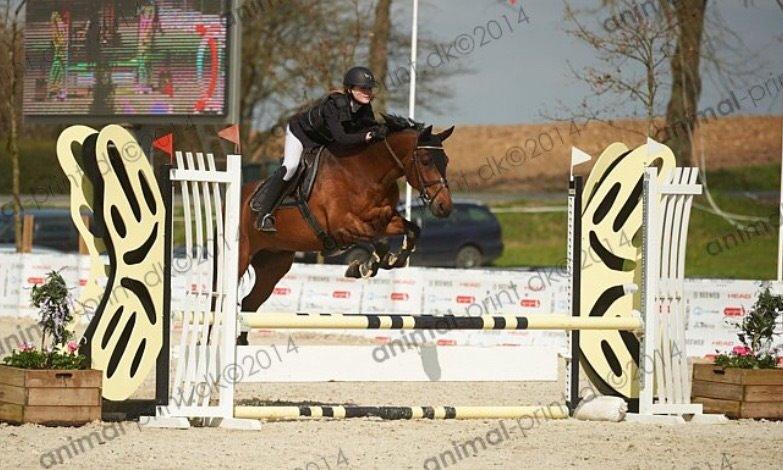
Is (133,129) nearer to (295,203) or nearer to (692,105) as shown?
(295,203)

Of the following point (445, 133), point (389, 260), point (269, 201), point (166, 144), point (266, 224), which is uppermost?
point (445, 133)

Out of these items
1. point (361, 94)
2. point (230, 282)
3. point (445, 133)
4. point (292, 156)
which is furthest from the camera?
point (292, 156)

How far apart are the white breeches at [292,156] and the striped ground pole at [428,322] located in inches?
65.7

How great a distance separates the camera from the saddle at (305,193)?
802 centimetres

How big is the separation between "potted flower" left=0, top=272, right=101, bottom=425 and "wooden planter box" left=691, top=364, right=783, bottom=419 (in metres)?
3.80

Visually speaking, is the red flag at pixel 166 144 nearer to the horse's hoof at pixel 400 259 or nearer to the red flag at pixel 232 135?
the red flag at pixel 232 135

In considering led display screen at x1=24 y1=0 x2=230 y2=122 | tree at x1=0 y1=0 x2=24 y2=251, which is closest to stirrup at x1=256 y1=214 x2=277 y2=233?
led display screen at x1=24 y1=0 x2=230 y2=122

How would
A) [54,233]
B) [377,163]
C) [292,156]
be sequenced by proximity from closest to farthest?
[377,163]
[292,156]
[54,233]

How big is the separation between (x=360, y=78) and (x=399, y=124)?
473 millimetres

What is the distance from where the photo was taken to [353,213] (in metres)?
7.97

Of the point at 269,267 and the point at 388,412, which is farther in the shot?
the point at 269,267

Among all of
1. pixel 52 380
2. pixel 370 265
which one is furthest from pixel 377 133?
pixel 52 380

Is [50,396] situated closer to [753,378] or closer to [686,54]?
[753,378]

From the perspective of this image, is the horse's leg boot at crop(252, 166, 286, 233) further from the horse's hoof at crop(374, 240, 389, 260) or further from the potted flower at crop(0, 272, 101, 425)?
the potted flower at crop(0, 272, 101, 425)
